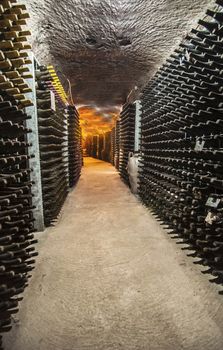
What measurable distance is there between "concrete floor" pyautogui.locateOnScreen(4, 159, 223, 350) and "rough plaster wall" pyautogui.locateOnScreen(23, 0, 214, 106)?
8.62 feet

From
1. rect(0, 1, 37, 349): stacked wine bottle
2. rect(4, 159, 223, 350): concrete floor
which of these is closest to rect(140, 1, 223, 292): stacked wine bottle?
rect(4, 159, 223, 350): concrete floor

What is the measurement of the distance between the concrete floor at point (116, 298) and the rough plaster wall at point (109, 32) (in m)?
2.63

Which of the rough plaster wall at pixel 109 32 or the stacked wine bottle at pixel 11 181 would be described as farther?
the rough plaster wall at pixel 109 32

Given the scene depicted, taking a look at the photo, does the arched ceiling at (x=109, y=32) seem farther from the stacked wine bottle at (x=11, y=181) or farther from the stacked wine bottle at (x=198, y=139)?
the stacked wine bottle at (x=11, y=181)

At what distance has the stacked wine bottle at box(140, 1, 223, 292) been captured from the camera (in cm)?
152

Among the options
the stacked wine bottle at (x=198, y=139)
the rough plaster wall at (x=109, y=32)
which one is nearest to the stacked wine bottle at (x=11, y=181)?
the stacked wine bottle at (x=198, y=139)

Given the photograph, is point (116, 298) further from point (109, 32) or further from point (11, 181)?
point (109, 32)

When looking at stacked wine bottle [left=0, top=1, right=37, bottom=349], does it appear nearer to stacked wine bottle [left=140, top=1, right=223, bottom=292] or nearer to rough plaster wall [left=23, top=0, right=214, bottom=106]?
stacked wine bottle [left=140, top=1, right=223, bottom=292]

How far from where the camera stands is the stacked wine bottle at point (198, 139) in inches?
59.7

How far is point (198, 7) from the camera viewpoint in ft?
8.34

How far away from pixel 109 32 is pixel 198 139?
2.32 meters

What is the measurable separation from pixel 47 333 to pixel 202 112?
1711 mm

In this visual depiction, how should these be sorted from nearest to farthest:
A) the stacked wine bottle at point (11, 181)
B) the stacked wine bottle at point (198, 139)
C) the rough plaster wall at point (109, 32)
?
the stacked wine bottle at point (11, 181)
the stacked wine bottle at point (198, 139)
the rough plaster wall at point (109, 32)

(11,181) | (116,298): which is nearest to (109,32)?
(11,181)
